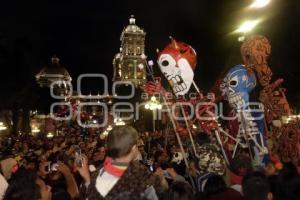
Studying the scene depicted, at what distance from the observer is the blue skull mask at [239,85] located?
377 inches

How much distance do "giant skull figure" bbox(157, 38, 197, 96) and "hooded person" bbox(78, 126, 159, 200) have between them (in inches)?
234

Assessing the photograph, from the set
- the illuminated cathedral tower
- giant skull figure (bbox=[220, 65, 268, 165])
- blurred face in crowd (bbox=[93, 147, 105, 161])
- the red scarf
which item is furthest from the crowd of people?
the illuminated cathedral tower

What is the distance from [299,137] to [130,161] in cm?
757

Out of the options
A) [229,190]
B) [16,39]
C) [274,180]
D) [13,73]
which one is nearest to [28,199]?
[229,190]

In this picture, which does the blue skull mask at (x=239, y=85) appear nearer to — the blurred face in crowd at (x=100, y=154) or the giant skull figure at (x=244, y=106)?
the giant skull figure at (x=244, y=106)

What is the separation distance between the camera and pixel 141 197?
11.1 ft

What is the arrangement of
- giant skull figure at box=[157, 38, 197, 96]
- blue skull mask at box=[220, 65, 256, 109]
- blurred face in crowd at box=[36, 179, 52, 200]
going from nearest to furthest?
blurred face in crowd at box=[36, 179, 52, 200], giant skull figure at box=[157, 38, 197, 96], blue skull mask at box=[220, 65, 256, 109]

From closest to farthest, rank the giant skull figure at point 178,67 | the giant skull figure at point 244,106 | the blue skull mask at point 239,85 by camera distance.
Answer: the giant skull figure at point 244,106 → the giant skull figure at point 178,67 → the blue skull mask at point 239,85

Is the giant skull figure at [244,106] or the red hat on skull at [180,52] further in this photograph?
the red hat on skull at [180,52]

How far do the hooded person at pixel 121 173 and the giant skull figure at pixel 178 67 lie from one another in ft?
19.5

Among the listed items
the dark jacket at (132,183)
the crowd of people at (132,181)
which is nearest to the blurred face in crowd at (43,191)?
the crowd of people at (132,181)

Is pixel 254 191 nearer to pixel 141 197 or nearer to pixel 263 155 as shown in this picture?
pixel 141 197

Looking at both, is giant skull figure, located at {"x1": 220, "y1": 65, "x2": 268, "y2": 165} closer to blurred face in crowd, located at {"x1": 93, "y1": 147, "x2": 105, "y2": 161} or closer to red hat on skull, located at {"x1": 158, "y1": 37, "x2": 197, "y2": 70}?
red hat on skull, located at {"x1": 158, "y1": 37, "x2": 197, "y2": 70}

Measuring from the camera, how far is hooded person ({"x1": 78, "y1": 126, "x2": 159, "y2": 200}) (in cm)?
338
